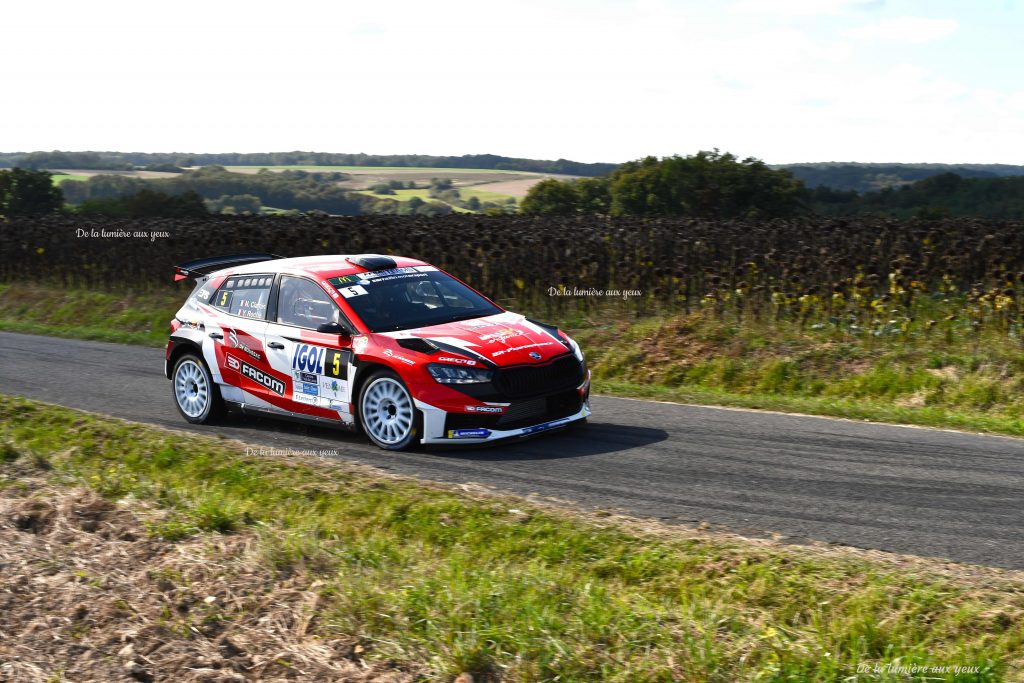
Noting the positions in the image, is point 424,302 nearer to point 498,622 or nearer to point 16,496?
point 16,496

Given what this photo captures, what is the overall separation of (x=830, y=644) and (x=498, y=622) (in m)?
1.74

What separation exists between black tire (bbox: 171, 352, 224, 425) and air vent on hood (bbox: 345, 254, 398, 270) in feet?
6.68

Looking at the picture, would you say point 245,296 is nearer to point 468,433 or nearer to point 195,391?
point 195,391

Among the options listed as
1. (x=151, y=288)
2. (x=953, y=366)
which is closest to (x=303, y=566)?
(x=953, y=366)

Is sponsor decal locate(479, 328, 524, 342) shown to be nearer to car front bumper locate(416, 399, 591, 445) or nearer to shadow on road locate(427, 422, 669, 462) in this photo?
car front bumper locate(416, 399, 591, 445)

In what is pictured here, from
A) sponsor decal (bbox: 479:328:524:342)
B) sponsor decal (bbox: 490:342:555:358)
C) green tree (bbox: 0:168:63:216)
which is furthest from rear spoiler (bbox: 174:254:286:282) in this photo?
green tree (bbox: 0:168:63:216)

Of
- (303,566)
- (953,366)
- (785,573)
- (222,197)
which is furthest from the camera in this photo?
(222,197)

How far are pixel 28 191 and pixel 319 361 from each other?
3262 centimetres

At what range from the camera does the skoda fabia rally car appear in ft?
32.0

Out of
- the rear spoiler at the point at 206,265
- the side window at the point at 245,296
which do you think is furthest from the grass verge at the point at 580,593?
the rear spoiler at the point at 206,265

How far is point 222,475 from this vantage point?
31.4 ft

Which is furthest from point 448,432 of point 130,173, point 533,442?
point 130,173

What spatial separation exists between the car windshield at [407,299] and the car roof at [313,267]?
0.43 ft

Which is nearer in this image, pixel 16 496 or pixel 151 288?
pixel 16 496
